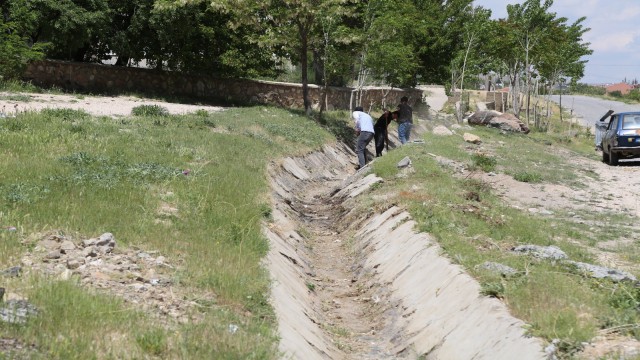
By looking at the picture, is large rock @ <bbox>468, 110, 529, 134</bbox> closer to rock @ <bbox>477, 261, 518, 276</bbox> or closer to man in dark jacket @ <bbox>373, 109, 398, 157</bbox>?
man in dark jacket @ <bbox>373, 109, 398, 157</bbox>

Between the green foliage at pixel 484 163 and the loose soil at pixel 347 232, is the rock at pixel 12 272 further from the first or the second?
the green foliage at pixel 484 163

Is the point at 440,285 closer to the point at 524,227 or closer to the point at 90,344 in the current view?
the point at 524,227

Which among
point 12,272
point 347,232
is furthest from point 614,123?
point 12,272

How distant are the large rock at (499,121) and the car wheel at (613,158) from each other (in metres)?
13.9

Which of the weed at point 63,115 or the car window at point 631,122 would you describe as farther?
the car window at point 631,122

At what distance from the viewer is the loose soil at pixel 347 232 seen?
27.1 ft

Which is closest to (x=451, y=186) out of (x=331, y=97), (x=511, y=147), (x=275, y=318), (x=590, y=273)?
(x=590, y=273)

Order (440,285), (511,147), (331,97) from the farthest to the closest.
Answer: (331,97)
(511,147)
(440,285)

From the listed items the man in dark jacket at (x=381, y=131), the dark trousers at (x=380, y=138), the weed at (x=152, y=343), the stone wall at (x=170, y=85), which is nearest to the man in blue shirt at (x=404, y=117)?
the man in dark jacket at (x=381, y=131)

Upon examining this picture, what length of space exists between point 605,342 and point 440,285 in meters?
2.95

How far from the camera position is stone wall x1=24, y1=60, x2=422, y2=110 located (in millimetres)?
29609

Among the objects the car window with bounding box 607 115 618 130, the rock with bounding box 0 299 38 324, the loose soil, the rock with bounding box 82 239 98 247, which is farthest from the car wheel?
the rock with bounding box 0 299 38 324

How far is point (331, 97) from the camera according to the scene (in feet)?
126

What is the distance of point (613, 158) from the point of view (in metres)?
25.4
